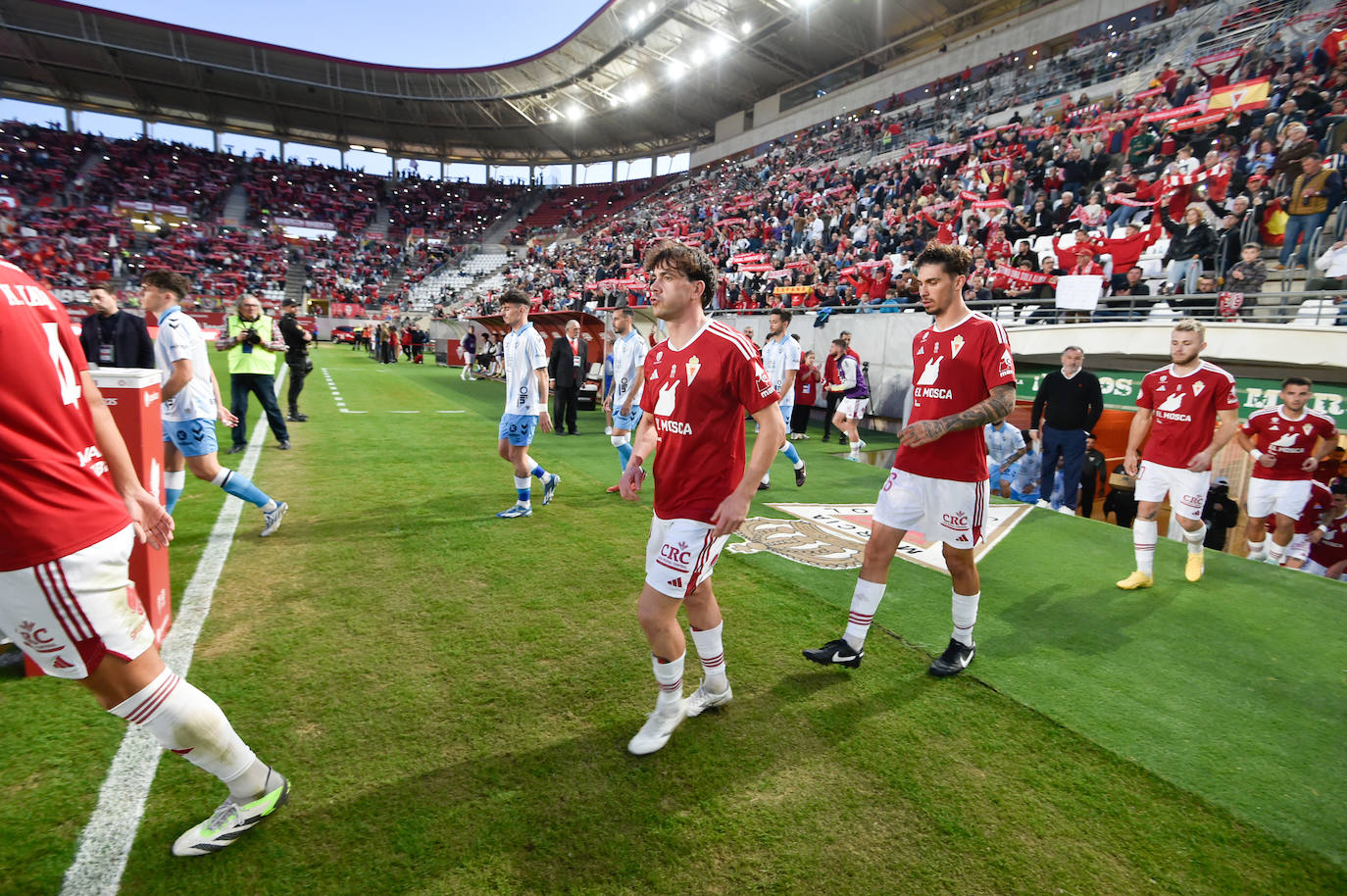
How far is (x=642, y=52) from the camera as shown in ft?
132

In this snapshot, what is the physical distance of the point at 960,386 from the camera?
12.1ft

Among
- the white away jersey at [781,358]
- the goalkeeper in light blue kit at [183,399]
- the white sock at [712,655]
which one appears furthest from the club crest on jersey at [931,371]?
the white away jersey at [781,358]

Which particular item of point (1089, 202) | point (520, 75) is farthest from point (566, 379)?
point (520, 75)

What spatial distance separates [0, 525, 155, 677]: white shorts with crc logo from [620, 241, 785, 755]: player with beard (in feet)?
5.85

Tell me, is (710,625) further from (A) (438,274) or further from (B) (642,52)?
(A) (438,274)

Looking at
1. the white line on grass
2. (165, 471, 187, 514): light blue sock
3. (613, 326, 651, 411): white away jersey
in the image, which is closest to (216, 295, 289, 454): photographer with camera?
(165, 471, 187, 514): light blue sock

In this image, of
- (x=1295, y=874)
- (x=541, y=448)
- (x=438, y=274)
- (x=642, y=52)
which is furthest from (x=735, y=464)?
(x=438, y=274)

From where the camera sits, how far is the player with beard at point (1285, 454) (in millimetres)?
7137

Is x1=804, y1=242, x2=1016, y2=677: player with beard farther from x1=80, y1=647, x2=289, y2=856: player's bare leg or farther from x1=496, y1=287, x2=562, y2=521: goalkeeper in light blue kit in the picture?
x1=496, y1=287, x2=562, y2=521: goalkeeper in light blue kit

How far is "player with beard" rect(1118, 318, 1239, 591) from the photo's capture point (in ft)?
17.4

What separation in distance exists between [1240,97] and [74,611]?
22.5 meters

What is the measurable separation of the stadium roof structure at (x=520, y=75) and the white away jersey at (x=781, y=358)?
30615mm

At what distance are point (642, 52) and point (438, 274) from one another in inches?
963

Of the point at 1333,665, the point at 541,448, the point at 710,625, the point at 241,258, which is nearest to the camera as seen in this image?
the point at 710,625
